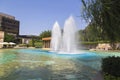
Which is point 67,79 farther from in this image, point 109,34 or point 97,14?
point 97,14

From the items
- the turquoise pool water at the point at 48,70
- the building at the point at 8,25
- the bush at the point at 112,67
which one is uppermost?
the building at the point at 8,25

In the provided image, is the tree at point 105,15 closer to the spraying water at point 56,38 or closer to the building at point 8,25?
the spraying water at point 56,38

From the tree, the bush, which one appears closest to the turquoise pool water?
the bush

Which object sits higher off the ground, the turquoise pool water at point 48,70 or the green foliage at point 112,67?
the green foliage at point 112,67

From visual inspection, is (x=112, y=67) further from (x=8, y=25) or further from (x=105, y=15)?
(x=8, y=25)

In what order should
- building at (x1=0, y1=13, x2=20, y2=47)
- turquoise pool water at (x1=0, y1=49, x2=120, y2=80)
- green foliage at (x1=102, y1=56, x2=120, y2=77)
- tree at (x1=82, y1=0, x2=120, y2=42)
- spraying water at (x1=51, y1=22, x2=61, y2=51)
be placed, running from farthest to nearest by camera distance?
building at (x1=0, y1=13, x2=20, y2=47), spraying water at (x1=51, y1=22, x2=61, y2=51), turquoise pool water at (x1=0, y1=49, x2=120, y2=80), green foliage at (x1=102, y1=56, x2=120, y2=77), tree at (x1=82, y1=0, x2=120, y2=42)

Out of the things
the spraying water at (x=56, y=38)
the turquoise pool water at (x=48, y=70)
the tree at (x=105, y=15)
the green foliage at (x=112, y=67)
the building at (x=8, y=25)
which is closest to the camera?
the tree at (x=105, y=15)

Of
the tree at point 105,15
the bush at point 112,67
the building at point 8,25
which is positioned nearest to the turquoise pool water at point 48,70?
the bush at point 112,67

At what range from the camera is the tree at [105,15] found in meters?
7.49

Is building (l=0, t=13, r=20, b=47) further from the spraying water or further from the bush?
the bush

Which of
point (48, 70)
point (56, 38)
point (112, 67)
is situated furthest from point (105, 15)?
point (56, 38)

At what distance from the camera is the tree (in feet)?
24.6

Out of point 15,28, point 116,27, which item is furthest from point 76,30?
point 15,28

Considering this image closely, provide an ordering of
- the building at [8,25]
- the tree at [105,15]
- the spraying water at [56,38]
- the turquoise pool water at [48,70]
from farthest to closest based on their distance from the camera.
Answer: the building at [8,25], the spraying water at [56,38], the turquoise pool water at [48,70], the tree at [105,15]
